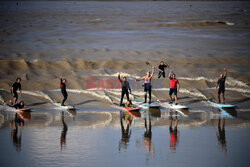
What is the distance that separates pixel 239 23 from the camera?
62.0m

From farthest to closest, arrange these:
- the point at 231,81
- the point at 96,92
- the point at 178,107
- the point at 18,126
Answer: the point at 231,81
the point at 96,92
the point at 178,107
the point at 18,126

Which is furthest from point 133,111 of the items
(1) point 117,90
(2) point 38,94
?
(2) point 38,94

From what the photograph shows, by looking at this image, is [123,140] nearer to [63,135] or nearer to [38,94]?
[63,135]

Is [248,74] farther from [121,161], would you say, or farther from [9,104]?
[121,161]

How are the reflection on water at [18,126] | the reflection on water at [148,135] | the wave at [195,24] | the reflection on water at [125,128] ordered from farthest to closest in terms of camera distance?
1. the wave at [195,24]
2. the reflection on water at [125,128]
3. the reflection on water at [18,126]
4. the reflection on water at [148,135]

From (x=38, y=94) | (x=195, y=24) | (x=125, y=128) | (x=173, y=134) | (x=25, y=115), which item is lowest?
(x=38, y=94)

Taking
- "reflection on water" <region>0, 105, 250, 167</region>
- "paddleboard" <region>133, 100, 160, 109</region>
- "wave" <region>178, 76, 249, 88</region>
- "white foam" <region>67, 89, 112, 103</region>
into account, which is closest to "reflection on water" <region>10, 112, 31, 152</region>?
"reflection on water" <region>0, 105, 250, 167</region>

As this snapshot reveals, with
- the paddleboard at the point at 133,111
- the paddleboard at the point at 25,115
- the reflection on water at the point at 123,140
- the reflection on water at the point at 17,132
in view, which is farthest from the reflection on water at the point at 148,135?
the paddleboard at the point at 25,115

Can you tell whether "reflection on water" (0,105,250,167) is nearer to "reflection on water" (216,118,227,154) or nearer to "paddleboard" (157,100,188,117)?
"reflection on water" (216,118,227,154)

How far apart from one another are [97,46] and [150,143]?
32.3 meters

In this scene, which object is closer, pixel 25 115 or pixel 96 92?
pixel 25 115

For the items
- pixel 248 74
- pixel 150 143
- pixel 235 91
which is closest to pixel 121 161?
pixel 150 143

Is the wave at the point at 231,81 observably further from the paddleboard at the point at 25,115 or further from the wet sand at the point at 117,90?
the paddleboard at the point at 25,115

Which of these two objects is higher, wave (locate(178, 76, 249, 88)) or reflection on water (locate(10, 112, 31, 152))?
reflection on water (locate(10, 112, 31, 152))
